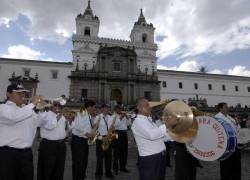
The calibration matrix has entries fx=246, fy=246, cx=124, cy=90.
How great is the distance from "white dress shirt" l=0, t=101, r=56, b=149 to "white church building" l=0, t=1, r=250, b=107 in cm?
3482

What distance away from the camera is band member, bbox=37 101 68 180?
5827mm

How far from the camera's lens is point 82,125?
6.72 metres

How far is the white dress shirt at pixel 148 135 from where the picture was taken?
408cm

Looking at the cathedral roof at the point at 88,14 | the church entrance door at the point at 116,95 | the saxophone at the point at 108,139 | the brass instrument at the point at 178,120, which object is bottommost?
the saxophone at the point at 108,139

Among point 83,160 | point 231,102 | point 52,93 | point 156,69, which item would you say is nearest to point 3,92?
point 52,93

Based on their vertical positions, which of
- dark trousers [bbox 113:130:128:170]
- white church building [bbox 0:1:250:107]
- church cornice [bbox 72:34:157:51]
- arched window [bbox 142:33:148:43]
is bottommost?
dark trousers [bbox 113:130:128:170]

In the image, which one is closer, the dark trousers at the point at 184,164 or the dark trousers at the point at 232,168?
the dark trousers at the point at 184,164

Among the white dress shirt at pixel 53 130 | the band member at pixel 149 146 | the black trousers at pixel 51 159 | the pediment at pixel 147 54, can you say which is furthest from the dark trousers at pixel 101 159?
the pediment at pixel 147 54

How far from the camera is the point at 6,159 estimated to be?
404 cm

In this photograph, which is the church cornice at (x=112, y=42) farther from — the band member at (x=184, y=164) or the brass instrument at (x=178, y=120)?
the brass instrument at (x=178, y=120)

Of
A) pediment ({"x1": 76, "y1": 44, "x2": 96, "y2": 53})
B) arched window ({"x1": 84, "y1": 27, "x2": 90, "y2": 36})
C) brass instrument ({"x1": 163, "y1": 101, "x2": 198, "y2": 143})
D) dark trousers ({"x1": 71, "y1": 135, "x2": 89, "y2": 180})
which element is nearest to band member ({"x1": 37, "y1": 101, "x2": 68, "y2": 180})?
dark trousers ({"x1": 71, "y1": 135, "x2": 89, "y2": 180})

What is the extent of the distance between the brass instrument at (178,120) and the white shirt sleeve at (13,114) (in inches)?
88.9

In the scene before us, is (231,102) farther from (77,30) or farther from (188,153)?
(188,153)

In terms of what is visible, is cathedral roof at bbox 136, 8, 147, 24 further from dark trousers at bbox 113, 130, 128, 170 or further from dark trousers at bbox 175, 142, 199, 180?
dark trousers at bbox 175, 142, 199, 180
